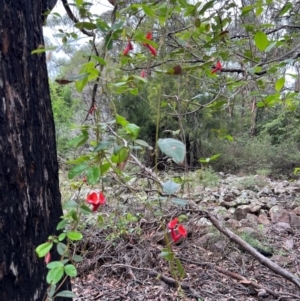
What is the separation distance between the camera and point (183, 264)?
213 cm

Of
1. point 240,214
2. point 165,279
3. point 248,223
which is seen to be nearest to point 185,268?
point 165,279

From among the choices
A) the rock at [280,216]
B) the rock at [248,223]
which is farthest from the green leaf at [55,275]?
the rock at [280,216]

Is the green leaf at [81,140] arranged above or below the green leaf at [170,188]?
above

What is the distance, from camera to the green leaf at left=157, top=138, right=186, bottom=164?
17.4 inches

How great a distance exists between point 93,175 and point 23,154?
296 millimetres

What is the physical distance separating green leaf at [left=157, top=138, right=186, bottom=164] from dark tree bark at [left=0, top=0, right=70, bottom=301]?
1.41 ft

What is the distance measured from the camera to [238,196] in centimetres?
418

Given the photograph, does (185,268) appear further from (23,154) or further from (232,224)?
(23,154)

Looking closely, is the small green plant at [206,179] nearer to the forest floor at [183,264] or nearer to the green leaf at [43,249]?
the forest floor at [183,264]

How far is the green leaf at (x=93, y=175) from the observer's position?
21.7 inches

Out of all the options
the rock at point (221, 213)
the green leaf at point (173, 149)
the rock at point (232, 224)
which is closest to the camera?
the green leaf at point (173, 149)

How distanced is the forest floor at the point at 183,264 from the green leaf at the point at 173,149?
113 centimetres

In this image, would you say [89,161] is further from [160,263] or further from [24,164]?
[160,263]

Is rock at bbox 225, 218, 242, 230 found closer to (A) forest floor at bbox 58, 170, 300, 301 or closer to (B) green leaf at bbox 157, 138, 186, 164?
(A) forest floor at bbox 58, 170, 300, 301
